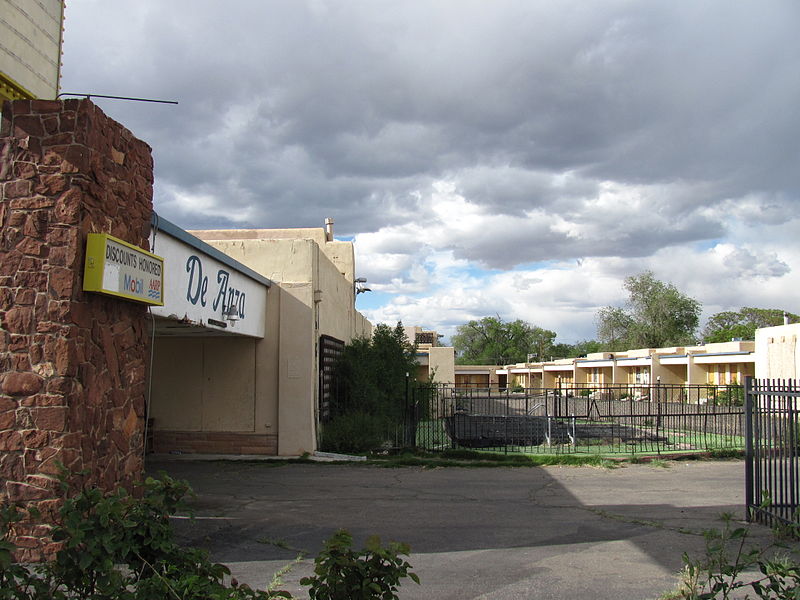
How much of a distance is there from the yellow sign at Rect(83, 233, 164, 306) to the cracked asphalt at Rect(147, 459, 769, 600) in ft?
9.05

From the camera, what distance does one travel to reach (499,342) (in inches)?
4518

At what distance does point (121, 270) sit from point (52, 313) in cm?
89

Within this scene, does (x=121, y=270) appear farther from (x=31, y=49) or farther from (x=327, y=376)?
(x=327, y=376)

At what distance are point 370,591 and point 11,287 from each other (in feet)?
16.8

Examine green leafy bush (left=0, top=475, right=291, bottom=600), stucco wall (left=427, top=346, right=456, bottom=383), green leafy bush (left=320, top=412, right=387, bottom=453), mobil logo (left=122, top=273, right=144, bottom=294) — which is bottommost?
green leafy bush (left=320, top=412, right=387, bottom=453)

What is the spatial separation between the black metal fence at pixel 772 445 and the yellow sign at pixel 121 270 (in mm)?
7512

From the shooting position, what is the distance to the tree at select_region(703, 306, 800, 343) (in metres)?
82.8

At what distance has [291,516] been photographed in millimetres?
9359

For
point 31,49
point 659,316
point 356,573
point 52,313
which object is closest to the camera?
point 356,573

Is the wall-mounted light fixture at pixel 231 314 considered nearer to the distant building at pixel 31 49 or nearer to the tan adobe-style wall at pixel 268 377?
the tan adobe-style wall at pixel 268 377

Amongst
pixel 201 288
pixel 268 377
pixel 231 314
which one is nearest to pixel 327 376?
pixel 268 377

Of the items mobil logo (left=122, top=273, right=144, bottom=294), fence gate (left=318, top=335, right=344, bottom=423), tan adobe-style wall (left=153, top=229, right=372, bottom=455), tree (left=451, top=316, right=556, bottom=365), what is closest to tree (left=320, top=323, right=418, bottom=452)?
fence gate (left=318, top=335, right=344, bottom=423)

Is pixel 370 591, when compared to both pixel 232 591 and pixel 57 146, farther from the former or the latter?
pixel 57 146

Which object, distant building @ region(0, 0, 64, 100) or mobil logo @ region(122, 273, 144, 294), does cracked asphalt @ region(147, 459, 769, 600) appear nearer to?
mobil logo @ region(122, 273, 144, 294)
